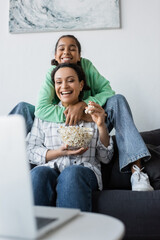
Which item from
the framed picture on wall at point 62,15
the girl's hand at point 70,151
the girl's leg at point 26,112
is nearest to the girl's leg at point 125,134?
the girl's hand at point 70,151

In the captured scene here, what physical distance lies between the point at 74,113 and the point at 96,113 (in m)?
0.14

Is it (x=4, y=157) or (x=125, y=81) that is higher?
(x=125, y=81)

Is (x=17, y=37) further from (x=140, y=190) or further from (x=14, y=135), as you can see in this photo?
(x=14, y=135)

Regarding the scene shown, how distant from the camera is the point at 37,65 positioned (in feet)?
8.59

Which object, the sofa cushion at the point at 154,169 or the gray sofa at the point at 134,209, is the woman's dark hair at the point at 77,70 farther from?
the gray sofa at the point at 134,209

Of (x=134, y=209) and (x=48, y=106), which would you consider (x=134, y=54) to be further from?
(x=134, y=209)

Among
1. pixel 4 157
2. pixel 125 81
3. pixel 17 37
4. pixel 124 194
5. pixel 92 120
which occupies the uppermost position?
pixel 17 37

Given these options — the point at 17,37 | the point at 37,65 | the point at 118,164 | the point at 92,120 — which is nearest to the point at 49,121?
the point at 92,120

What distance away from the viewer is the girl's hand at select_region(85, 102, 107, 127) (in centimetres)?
167

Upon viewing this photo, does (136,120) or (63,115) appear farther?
(136,120)

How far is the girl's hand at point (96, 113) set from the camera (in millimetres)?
1670

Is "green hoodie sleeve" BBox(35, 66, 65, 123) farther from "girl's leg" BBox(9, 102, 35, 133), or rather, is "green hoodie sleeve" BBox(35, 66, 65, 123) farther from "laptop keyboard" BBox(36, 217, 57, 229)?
"laptop keyboard" BBox(36, 217, 57, 229)

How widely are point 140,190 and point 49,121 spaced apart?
587mm

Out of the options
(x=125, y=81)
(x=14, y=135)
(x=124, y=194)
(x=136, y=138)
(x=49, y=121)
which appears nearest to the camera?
(x=14, y=135)
